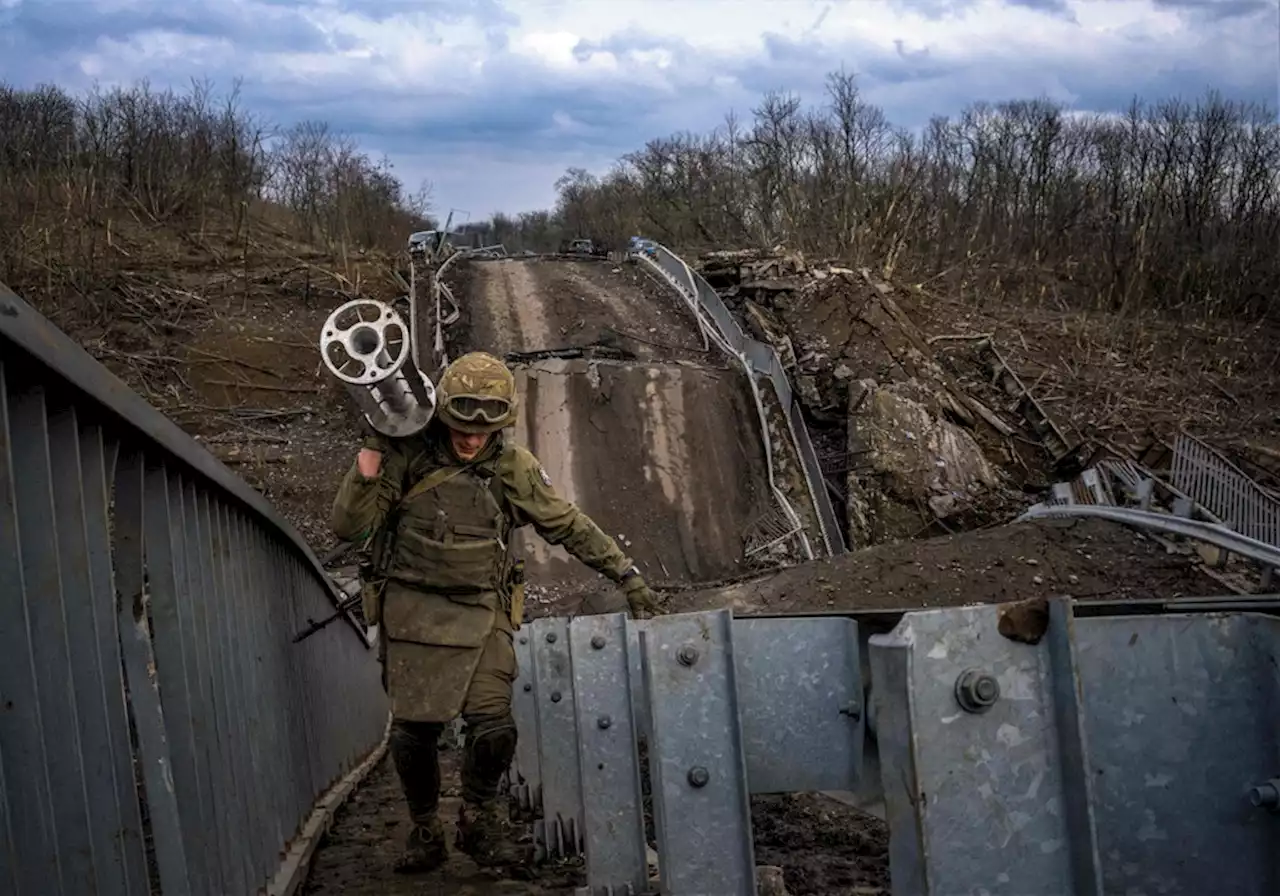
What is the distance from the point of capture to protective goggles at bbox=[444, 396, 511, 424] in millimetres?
4926

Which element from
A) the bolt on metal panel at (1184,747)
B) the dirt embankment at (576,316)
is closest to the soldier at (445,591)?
the bolt on metal panel at (1184,747)

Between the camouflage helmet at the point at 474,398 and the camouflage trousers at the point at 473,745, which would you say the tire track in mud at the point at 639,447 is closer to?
the camouflage trousers at the point at 473,745

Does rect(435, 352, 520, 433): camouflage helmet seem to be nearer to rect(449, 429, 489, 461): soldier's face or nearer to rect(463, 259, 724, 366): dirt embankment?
rect(449, 429, 489, 461): soldier's face

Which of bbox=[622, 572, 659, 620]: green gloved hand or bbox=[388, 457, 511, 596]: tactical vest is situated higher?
bbox=[388, 457, 511, 596]: tactical vest

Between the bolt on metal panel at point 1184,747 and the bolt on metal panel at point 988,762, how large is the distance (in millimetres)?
102

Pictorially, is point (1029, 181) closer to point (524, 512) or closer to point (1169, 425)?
point (1169, 425)

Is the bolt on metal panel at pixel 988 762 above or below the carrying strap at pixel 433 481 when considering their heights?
below

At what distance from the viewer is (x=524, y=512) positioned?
5.19 metres

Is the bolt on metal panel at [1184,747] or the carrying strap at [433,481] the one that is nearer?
the bolt on metal panel at [1184,747]

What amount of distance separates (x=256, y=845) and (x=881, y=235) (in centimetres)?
2205

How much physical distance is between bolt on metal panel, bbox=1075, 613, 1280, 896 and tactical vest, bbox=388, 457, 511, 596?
3.39m

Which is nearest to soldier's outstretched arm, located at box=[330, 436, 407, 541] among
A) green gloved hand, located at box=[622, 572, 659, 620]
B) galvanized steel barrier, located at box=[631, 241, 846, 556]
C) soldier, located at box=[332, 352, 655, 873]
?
soldier, located at box=[332, 352, 655, 873]

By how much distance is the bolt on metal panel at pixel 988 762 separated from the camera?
5.74ft

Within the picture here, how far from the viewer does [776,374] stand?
1617 cm
